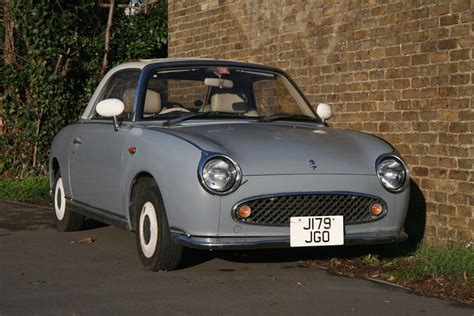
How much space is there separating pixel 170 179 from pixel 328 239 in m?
1.12

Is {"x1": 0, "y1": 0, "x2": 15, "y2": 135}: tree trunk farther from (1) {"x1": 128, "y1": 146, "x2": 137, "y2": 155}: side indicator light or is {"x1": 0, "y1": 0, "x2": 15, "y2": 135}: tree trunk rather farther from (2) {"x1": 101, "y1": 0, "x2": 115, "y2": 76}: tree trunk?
(1) {"x1": 128, "y1": 146, "x2": 137, "y2": 155}: side indicator light

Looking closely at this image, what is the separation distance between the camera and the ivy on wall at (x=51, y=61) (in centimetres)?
1447

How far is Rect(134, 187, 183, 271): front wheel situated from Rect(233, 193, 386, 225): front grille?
62 cm

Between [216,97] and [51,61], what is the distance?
766 centimetres

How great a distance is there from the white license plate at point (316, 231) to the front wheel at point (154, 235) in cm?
84

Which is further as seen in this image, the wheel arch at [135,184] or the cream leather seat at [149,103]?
the cream leather seat at [149,103]

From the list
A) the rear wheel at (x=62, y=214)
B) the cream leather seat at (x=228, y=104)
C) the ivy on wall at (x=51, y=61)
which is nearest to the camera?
the cream leather seat at (x=228, y=104)

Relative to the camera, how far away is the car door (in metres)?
7.47

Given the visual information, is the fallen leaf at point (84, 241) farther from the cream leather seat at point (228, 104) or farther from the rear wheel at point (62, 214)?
the cream leather seat at point (228, 104)

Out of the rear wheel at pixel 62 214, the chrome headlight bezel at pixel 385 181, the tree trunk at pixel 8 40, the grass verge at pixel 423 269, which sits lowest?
the grass verge at pixel 423 269

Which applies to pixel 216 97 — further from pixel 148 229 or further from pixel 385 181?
pixel 385 181

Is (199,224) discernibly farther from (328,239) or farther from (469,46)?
(469,46)

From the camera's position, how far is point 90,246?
8.23m

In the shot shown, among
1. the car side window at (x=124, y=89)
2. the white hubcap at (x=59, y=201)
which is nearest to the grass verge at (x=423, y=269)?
the car side window at (x=124, y=89)
